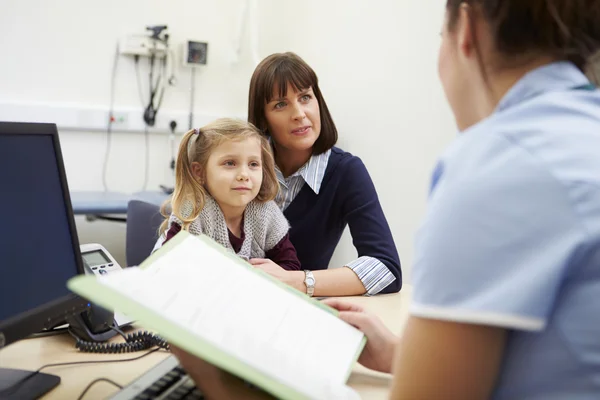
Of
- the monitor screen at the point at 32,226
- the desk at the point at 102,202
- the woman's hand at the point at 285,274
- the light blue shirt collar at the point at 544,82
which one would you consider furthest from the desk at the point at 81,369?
the desk at the point at 102,202

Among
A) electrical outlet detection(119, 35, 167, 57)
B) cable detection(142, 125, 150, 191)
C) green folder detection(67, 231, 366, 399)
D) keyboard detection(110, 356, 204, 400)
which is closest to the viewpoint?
green folder detection(67, 231, 366, 399)

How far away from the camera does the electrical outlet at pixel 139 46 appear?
329 centimetres

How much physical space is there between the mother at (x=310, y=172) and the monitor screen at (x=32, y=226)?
82 cm

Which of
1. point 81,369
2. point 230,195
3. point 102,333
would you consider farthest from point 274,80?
point 81,369

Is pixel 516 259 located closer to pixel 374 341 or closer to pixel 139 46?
pixel 374 341

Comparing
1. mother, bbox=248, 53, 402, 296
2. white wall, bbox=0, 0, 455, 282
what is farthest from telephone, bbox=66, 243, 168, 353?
white wall, bbox=0, 0, 455, 282

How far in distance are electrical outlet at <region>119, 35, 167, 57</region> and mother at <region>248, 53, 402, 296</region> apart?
5.85 feet

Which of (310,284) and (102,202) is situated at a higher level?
(310,284)

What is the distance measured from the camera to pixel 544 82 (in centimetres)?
64

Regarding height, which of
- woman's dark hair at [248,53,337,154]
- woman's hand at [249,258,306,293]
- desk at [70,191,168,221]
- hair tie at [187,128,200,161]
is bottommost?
desk at [70,191,168,221]

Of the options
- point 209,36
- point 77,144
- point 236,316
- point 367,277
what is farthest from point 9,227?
point 209,36

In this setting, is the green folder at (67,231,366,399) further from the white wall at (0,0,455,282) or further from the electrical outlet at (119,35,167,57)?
the electrical outlet at (119,35,167,57)

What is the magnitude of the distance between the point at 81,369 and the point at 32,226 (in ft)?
0.90

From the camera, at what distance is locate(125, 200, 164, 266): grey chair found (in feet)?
6.63
